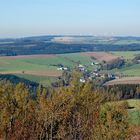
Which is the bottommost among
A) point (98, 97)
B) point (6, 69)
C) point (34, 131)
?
point (6, 69)

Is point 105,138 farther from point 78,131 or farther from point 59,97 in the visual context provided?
point 78,131

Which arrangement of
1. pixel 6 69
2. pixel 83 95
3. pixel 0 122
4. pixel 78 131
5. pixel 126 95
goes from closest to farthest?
pixel 0 122 < pixel 83 95 < pixel 78 131 < pixel 126 95 < pixel 6 69

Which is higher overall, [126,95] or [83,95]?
[83,95]

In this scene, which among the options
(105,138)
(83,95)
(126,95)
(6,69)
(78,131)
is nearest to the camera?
(105,138)

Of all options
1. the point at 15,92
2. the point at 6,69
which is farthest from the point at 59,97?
the point at 6,69

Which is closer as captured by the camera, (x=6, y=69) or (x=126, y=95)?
(x=126, y=95)

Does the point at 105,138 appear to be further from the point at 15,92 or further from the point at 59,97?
the point at 15,92
